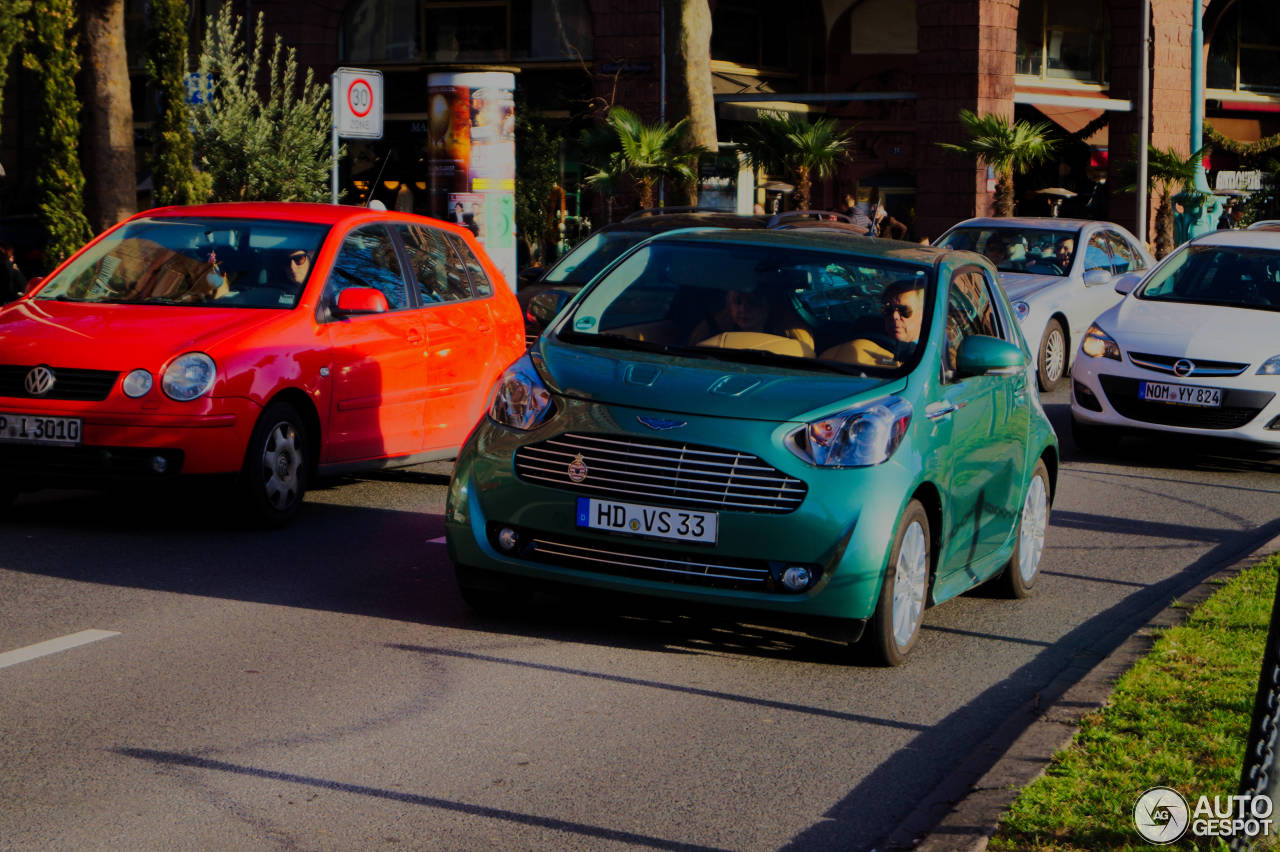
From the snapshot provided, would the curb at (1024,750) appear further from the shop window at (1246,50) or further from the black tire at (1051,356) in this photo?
the shop window at (1246,50)

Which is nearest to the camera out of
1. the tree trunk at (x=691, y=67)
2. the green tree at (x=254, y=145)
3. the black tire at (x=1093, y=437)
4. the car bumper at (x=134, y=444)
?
the car bumper at (x=134, y=444)

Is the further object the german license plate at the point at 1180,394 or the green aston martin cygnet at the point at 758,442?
the german license plate at the point at 1180,394

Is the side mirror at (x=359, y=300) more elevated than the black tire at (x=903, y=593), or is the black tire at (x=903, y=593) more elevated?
the side mirror at (x=359, y=300)

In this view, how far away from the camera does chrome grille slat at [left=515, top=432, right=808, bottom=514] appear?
645 cm

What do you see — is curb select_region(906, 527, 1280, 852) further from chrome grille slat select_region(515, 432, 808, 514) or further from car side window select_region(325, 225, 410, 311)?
car side window select_region(325, 225, 410, 311)

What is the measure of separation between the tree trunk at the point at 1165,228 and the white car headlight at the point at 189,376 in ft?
90.6

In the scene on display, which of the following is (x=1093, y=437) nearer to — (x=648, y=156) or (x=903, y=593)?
(x=903, y=593)

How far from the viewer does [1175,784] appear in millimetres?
5145

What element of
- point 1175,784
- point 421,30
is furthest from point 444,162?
point 421,30

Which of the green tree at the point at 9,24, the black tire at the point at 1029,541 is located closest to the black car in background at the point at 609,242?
the black tire at the point at 1029,541

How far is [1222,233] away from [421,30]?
26289 mm

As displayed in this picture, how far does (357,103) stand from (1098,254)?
8004 millimetres

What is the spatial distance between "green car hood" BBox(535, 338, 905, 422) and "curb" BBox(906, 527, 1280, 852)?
1302 millimetres

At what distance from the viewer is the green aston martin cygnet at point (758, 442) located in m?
6.47
